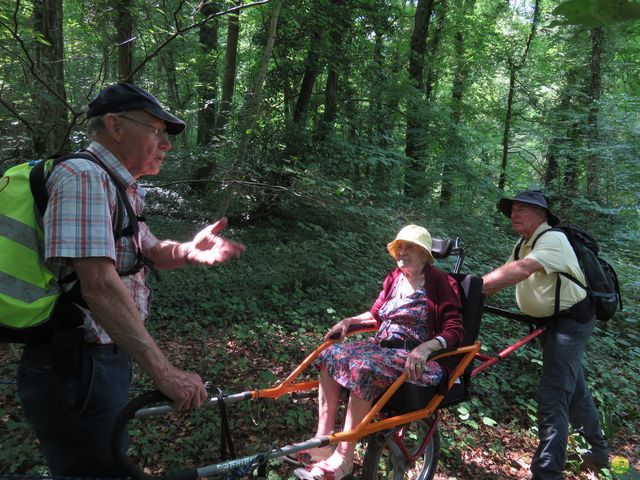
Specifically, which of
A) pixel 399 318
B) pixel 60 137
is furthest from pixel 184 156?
pixel 399 318

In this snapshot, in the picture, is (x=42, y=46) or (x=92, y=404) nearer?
(x=92, y=404)

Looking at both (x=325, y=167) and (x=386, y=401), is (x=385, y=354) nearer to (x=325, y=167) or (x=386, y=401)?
(x=386, y=401)

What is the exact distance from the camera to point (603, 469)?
3.67 m

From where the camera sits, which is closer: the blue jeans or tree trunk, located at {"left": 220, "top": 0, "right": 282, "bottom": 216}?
the blue jeans

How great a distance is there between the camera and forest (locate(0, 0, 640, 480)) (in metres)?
4.00

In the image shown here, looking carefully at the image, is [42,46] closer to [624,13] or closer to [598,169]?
[624,13]

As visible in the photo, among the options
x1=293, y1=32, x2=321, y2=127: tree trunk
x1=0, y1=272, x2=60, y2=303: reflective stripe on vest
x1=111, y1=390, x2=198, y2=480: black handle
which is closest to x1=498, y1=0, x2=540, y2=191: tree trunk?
x1=293, y1=32, x2=321, y2=127: tree trunk

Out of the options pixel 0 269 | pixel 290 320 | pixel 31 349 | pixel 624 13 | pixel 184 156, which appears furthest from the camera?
pixel 184 156

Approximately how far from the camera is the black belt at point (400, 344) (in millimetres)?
3105

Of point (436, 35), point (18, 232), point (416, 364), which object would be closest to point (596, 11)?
point (18, 232)

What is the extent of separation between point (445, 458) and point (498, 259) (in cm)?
517

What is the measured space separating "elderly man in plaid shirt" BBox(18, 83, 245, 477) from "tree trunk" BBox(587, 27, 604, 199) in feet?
35.8

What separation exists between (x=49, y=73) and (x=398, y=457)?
18.7 feet

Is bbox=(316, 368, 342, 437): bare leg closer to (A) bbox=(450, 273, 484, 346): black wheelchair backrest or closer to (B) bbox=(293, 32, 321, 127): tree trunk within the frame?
(A) bbox=(450, 273, 484, 346): black wheelchair backrest
